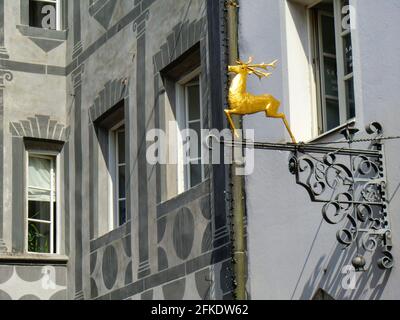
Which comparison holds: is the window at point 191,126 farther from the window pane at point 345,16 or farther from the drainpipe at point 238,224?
the window pane at point 345,16

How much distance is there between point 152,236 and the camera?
55.6 feet

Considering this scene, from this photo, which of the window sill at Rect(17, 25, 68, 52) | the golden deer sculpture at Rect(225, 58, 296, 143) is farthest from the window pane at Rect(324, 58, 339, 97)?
the window sill at Rect(17, 25, 68, 52)

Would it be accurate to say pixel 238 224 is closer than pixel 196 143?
Yes

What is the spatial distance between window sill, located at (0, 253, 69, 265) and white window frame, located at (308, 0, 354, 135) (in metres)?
6.72

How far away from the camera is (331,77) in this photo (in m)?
14.0

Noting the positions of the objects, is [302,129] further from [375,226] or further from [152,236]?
[152,236]

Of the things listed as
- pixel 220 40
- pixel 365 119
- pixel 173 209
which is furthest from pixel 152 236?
pixel 365 119

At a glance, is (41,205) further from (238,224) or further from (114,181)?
(238,224)

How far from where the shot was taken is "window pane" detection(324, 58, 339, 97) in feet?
45.7

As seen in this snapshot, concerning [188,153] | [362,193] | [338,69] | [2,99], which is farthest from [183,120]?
[362,193]

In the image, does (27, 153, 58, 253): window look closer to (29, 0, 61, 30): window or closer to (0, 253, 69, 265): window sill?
(0, 253, 69, 265): window sill

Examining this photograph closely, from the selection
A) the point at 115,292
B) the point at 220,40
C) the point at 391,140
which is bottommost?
the point at 115,292

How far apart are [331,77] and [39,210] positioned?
7.34 m

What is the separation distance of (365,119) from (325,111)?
4.70 ft
